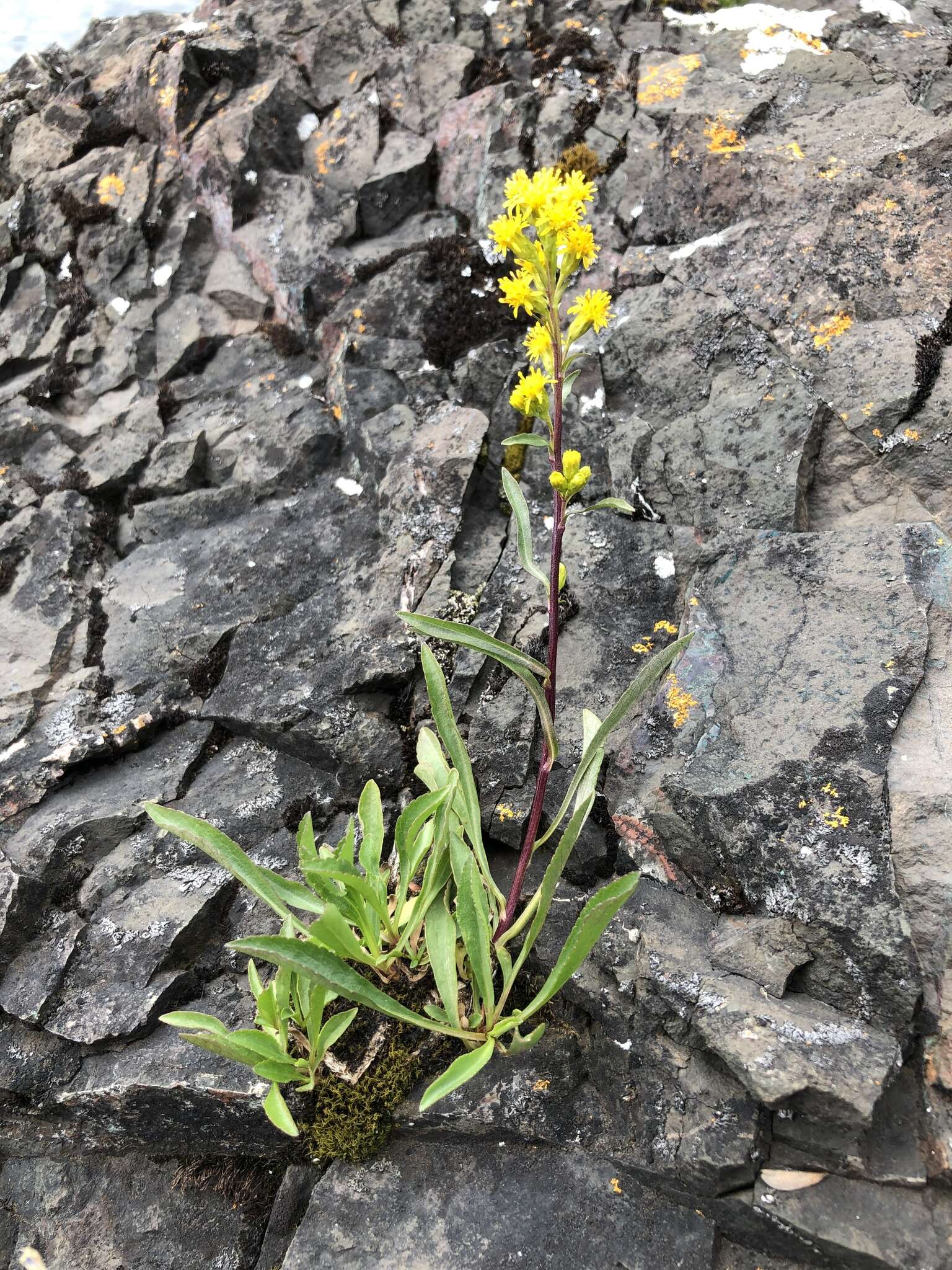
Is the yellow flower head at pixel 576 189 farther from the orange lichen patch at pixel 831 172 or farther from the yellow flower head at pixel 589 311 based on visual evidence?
the orange lichen patch at pixel 831 172

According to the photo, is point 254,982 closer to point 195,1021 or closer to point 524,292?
point 195,1021

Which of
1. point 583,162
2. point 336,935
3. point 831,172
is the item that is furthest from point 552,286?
point 583,162

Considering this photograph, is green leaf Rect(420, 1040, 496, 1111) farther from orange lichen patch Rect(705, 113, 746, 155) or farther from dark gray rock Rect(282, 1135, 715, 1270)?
orange lichen patch Rect(705, 113, 746, 155)

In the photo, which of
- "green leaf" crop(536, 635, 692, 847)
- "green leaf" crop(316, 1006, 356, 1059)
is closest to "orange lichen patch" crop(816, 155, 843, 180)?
"green leaf" crop(536, 635, 692, 847)

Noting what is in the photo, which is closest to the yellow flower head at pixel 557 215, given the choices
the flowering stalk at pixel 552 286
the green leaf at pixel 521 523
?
A: the flowering stalk at pixel 552 286

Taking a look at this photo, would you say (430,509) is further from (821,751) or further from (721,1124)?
(721,1124)
